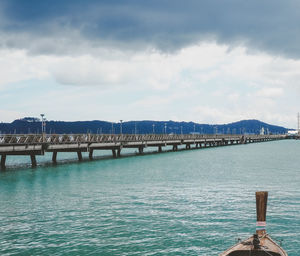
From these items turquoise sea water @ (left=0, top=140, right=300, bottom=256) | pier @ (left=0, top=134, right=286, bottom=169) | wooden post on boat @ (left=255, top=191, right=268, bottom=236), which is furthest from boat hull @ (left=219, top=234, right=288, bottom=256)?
pier @ (left=0, top=134, right=286, bottom=169)

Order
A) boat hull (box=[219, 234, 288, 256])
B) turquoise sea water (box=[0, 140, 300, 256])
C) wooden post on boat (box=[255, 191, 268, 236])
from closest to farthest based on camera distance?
boat hull (box=[219, 234, 288, 256]) < wooden post on boat (box=[255, 191, 268, 236]) < turquoise sea water (box=[0, 140, 300, 256])

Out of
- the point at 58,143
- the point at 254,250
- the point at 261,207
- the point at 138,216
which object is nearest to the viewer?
the point at 254,250

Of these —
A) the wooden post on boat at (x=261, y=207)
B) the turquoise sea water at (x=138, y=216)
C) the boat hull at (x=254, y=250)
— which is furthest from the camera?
the turquoise sea water at (x=138, y=216)

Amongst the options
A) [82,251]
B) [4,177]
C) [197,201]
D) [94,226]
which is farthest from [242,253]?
[4,177]

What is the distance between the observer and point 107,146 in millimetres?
76812

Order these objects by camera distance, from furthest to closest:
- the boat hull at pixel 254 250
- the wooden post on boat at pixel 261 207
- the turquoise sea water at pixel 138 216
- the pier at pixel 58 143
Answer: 1. the pier at pixel 58 143
2. the turquoise sea water at pixel 138 216
3. the wooden post on boat at pixel 261 207
4. the boat hull at pixel 254 250

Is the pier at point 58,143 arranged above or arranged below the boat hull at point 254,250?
above

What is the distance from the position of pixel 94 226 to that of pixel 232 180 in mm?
26257

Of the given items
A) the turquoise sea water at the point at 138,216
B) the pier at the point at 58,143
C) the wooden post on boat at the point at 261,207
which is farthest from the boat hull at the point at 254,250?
the pier at the point at 58,143

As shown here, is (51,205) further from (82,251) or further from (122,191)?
(82,251)

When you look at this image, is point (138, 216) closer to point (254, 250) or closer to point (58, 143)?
point (254, 250)

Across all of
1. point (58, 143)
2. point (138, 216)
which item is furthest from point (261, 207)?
point (58, 143)

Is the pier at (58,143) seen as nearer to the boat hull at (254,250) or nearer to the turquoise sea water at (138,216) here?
the turquoise sea water at (138,216)

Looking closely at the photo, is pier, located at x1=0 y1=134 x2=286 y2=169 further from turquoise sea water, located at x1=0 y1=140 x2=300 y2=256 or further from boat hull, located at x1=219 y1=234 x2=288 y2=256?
boat hull, located at x1=219 y1=234 x2=288 y2=256
